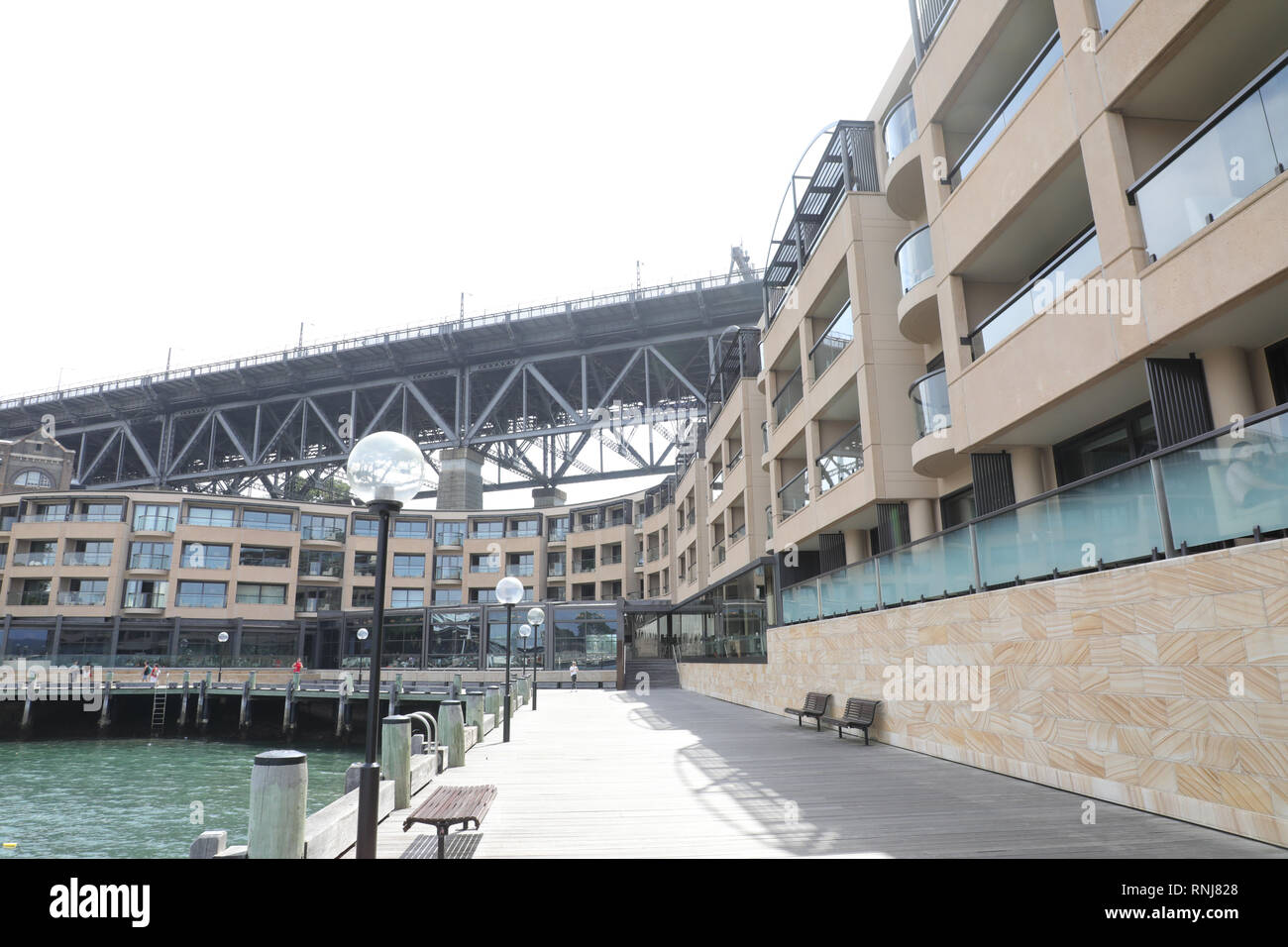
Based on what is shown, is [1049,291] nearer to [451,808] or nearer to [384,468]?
[384,468]

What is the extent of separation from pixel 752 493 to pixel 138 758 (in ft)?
103

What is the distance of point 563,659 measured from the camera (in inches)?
2199

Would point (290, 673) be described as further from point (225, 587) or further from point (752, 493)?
point (752, 493)

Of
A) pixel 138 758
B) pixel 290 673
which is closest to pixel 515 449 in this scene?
pixel 290 673

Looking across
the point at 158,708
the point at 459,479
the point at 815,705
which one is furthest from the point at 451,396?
the point at 815,705

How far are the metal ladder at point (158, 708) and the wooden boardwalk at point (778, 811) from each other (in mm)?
40549

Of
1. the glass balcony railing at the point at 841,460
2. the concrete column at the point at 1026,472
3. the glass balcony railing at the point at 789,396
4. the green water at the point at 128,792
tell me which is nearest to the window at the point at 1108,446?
the concrete column at the point at 1026,472

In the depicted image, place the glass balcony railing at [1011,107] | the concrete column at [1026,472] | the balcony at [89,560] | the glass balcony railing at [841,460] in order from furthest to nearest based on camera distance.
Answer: the balcony at [89,560]
the glass balcony railing at [841,460]
the concrete column at [1026,472]
the glass balcony railing at [1011,107]

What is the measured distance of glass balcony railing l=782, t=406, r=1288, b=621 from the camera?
252 inches

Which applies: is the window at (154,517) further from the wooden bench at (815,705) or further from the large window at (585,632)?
the wooden bench at (815,705)

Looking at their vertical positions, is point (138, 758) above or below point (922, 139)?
below

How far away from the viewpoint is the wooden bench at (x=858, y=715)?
13766mm

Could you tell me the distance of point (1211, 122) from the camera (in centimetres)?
776
